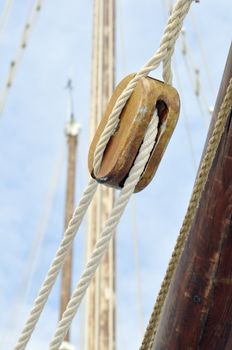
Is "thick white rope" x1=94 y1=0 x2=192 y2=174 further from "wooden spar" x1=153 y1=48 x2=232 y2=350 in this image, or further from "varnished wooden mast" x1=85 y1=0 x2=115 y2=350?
"varnished wooden mast" x1=85 y1=0 x2=115 y2=350

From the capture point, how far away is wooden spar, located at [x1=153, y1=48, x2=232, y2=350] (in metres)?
1.38

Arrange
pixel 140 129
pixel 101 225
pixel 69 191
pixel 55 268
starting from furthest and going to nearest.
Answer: pixel 69 191 → pixel 101 225 → pixel 55 268 → pixel 140 129

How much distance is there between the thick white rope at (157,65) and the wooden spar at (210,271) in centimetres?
13

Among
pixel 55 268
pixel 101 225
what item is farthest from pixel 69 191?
pixel 55 268

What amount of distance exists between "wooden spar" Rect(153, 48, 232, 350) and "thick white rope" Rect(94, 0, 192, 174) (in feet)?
0.41

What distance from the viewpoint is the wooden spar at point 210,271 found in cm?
138

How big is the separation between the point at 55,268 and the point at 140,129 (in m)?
0.36

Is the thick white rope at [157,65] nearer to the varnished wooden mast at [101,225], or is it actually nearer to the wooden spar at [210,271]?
the wooden spar at [210,271]

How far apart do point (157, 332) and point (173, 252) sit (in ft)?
0.76

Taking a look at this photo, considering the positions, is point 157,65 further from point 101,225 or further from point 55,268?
point 101,225

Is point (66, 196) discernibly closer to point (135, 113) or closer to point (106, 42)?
point (106, 42)

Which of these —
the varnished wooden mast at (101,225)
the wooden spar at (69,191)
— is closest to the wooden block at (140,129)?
the varnished wooden mast at (101,225)

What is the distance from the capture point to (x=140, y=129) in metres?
1.34

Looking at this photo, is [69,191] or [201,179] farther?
[69,191]
